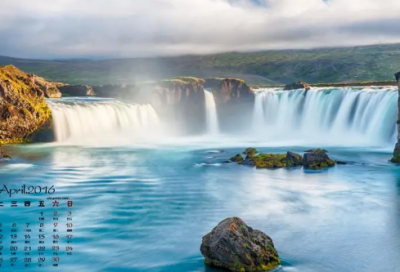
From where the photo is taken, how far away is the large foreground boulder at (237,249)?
17781mm

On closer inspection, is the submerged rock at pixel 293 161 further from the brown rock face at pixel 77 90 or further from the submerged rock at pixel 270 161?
the brown rock face at pixel 77 90

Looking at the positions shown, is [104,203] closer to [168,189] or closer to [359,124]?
[168,189]

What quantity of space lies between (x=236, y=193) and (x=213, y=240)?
15.7 metres

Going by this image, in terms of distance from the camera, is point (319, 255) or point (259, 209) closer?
point (319, 255)

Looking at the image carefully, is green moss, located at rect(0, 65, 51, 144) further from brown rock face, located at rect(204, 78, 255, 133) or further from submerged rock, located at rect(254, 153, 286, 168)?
brown rock face, located at rect(204, 78, 255, 133)

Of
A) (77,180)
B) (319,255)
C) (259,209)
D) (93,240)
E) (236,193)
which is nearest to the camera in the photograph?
(319,255)

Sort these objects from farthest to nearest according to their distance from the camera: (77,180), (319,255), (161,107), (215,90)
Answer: (215,90) < (161,107) < (77,180) < (319,255)

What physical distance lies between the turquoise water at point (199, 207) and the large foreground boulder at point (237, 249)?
985 mm

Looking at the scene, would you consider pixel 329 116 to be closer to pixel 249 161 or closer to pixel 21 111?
pixel 249 161

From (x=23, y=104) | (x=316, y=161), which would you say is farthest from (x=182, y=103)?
(x=316, y=161)

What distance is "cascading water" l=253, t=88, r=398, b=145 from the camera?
62.1 m

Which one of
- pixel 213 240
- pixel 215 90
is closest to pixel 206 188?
pixel 213 240

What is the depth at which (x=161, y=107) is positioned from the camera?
83188 millimetres

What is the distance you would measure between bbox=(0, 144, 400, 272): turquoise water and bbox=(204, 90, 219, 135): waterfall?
32.8 m
